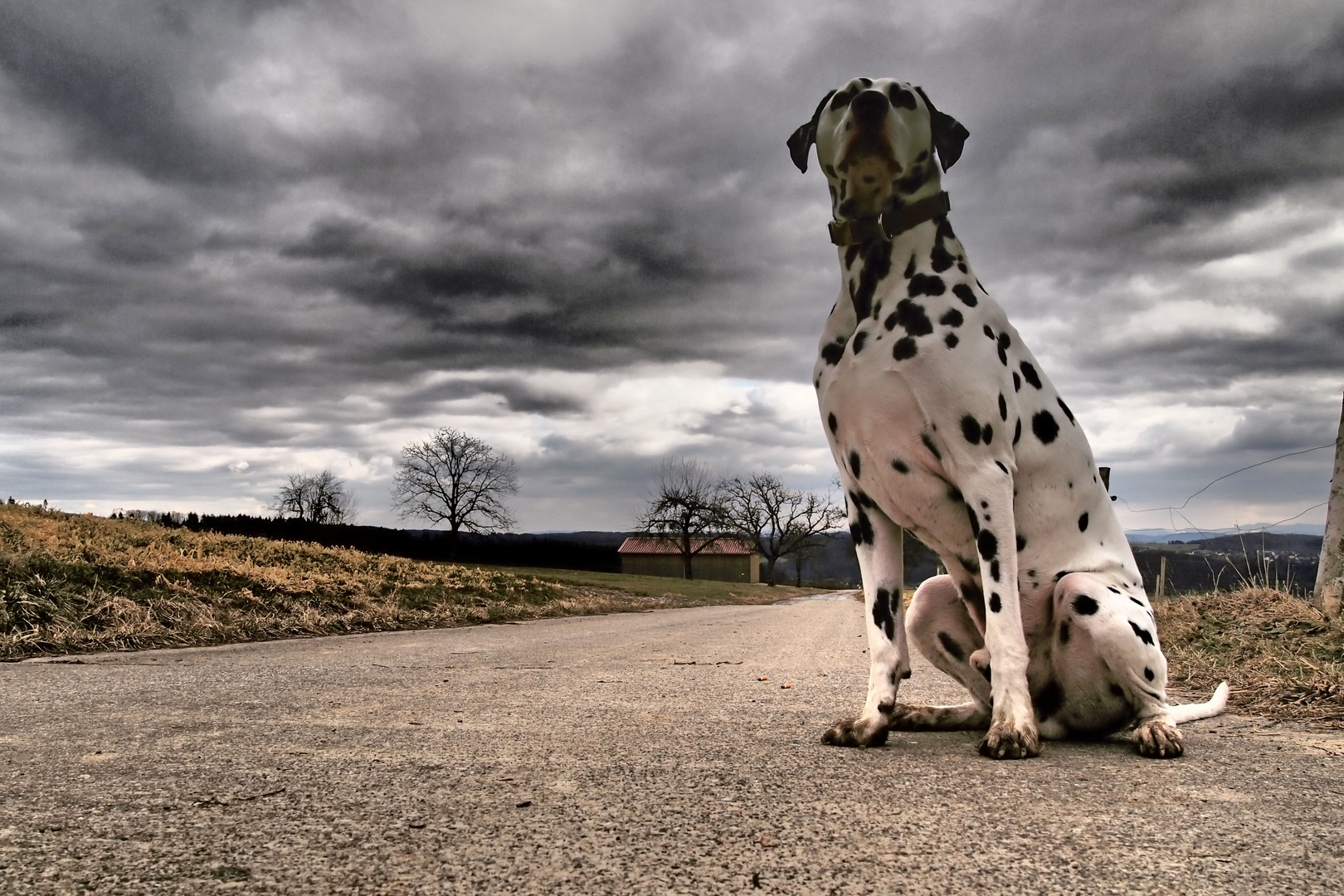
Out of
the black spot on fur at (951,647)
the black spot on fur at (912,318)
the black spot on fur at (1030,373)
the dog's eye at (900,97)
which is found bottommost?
the black spot on fur at (951,647)

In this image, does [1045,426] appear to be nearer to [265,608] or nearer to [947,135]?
[947,135]

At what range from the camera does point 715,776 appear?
241cm

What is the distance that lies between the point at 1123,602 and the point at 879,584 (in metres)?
0.89

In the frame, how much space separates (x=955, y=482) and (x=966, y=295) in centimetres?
77

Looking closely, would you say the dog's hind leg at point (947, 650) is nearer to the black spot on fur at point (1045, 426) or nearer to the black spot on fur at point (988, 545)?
the black spot on fur at point (988, 545)

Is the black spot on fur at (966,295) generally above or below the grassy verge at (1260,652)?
above

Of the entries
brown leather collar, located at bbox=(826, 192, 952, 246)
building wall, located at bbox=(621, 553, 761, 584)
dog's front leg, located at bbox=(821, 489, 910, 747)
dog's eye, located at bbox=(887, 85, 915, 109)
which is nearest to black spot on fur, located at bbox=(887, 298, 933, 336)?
brown leather collar, located at bbox=(826, 192, 952, 246)

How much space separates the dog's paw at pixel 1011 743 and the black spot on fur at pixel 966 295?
62.5 inches

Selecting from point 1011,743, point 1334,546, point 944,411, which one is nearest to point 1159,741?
point 1011,743

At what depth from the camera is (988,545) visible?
306cm

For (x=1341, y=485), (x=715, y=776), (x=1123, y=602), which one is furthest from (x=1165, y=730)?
(x=1341, y=485)

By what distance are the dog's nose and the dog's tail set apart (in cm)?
273

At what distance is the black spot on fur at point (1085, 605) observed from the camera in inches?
121

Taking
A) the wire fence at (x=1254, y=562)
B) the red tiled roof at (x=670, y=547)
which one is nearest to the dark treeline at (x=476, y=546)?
the red tiled roof at (x=670, y=547)
